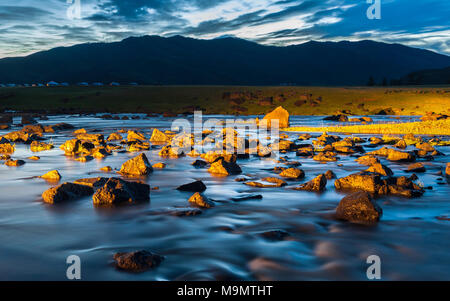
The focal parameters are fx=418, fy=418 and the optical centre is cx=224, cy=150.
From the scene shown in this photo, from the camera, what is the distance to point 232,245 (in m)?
7.46

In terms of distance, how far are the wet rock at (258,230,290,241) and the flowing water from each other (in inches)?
6.1

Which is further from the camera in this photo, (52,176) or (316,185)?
(52,176)

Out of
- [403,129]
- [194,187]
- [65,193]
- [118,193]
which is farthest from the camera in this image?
[403,129]

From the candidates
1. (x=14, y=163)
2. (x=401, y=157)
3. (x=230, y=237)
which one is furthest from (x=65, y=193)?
(x=401, y=157)

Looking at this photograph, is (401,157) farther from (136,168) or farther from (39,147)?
(39,147)

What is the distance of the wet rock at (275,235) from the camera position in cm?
779

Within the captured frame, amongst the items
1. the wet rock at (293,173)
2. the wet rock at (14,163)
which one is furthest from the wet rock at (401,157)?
the wet rock at (14,163)

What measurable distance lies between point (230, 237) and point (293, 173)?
6275 mm

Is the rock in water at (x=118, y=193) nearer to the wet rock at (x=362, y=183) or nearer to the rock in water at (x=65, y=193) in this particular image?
the rock in water at (x=65, y=193)

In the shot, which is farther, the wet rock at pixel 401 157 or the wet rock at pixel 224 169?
the wet rock at pixel 401 157

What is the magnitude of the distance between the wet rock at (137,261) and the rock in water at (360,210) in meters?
4.31

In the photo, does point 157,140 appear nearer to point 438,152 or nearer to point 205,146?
point 205,146

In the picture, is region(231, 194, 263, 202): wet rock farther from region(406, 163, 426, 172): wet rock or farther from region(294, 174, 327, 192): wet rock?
region(406, 163, 426, 172): wet rock

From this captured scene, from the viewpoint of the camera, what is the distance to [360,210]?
28.9 feet
